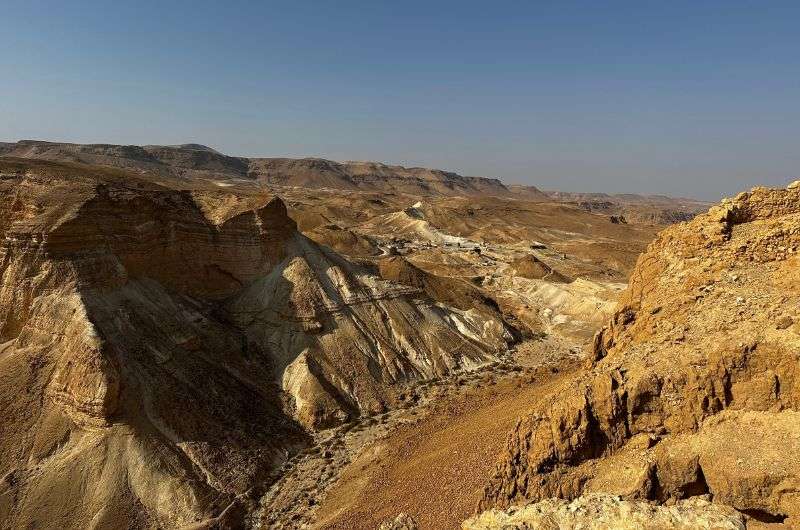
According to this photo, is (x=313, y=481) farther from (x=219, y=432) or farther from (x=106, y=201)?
(x=106, y=201)

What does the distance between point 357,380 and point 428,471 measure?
12.1 m

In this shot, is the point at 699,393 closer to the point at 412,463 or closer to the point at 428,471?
the point at 428,471

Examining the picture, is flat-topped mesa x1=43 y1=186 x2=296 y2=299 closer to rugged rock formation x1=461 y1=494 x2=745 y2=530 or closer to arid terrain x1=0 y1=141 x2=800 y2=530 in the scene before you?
arid terrain x1=0 y1=141 x2=800 y2=530

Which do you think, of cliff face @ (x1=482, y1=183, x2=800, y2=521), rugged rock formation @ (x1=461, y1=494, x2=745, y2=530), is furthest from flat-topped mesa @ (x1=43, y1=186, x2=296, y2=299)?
rugged rock formation @ (x1=461, y1=494, x2=745, y2=530)

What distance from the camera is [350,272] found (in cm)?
3981

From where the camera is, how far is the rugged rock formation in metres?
9.20

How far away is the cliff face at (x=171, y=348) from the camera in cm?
2094

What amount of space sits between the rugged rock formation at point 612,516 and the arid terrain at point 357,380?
61 millimetres

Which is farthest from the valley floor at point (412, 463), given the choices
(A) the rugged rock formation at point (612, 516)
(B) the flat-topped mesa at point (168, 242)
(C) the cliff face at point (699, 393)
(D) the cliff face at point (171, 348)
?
(B) the flat-topped mesa at point (168, 242)

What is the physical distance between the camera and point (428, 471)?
2083cm

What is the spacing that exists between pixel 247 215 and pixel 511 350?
2425 cm

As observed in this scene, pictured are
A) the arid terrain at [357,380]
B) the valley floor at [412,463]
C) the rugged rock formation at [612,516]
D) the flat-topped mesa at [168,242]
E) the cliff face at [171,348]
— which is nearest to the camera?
the rugged rock formation at [612,516]

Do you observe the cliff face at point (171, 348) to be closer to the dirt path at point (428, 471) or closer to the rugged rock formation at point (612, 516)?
the dirt path at point (428, 471)

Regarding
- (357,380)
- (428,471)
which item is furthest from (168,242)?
(428,471)
